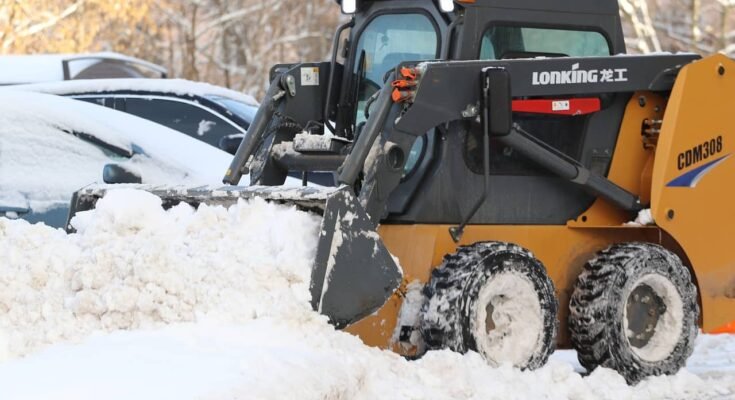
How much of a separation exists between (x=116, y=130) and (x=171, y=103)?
3494mm

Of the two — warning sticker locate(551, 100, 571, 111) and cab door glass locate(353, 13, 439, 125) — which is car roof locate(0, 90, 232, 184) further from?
warning sticker locate(551, 100, 571, 111)

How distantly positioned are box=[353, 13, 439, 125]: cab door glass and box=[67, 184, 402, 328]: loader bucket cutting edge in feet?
4.84

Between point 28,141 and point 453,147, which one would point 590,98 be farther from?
point 28,141

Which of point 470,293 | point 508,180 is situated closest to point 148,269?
point 470,293

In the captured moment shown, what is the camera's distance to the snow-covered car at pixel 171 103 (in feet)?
45.1

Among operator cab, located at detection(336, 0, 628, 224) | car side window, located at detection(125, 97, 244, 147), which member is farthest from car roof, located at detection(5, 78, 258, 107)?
operator cab, located at detection(336, 0, 628, 224)

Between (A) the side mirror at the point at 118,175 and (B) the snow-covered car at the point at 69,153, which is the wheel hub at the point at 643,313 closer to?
(A) the side mirror at the point at 118,175

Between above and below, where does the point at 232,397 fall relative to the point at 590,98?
below

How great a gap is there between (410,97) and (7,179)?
11.4 feet

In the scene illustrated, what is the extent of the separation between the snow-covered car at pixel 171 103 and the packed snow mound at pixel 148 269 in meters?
6.59

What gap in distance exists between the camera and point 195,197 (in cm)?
751

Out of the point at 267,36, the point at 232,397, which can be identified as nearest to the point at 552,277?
the point at 232,397

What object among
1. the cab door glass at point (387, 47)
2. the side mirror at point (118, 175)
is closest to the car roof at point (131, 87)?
the side mirror at point (118, 175)

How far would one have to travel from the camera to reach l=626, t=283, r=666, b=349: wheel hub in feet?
26.5
